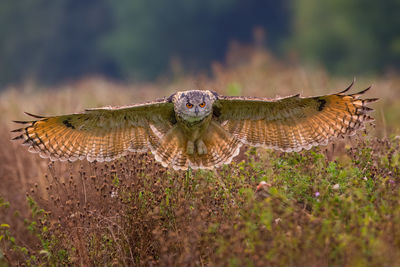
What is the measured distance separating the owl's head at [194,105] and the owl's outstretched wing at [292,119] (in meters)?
0.16

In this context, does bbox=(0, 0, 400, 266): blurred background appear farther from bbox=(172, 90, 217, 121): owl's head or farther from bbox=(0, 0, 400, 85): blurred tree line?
bbox=(172, 90, 217, 121): owl's head

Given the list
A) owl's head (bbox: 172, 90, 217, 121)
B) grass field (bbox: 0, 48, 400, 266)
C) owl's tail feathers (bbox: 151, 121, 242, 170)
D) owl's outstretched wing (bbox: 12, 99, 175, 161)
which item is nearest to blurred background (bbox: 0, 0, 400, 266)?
grass field (bbox: 0, 48, 400, 266)

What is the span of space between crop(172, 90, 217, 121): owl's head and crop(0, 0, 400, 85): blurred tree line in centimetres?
3253

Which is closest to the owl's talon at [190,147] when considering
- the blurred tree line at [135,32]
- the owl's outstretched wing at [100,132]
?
the owl's outstretched wing at [100,132]

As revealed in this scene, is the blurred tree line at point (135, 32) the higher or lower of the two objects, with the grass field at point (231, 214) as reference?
higher

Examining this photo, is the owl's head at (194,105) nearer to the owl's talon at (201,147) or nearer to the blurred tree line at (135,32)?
Answer: the owl's talon at (201,147)

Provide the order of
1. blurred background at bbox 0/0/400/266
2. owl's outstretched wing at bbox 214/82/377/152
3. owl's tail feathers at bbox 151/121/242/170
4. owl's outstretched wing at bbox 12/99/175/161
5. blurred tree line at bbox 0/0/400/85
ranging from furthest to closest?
blurred tree line at bbox 0/0/400/85, owl's tail feathers at bbox 151/121/242/170, blurred background at bbox 0/0/400/266, owl's outstretched wing at bbox 12/99/175/161, owl's outstretched wing at bbox 214/82/377/152

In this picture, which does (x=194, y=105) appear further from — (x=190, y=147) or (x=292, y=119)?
(x=292, y=119)

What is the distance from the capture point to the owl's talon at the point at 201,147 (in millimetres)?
5320

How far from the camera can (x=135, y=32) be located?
150 ft

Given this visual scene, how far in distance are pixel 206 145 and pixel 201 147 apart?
0.08 meters

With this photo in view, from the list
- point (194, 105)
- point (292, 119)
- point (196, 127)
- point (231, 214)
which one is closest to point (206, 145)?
point (196, 127)

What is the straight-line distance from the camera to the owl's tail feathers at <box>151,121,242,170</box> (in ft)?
17.1

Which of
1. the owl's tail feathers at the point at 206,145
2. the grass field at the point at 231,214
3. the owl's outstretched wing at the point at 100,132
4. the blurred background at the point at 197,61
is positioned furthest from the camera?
the owl's tail feathers at the point at 206,145
